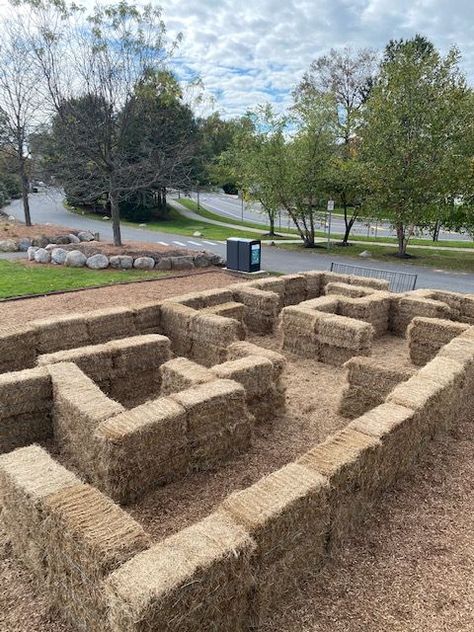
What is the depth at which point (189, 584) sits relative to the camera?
143 inches

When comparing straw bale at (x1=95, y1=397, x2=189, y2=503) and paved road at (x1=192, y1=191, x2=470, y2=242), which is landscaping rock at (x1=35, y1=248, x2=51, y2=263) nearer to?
paved road at (x1=192, y1=191, x2=470, y2=242)

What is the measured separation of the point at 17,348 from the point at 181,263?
11.8m

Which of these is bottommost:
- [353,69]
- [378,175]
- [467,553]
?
[467,553]

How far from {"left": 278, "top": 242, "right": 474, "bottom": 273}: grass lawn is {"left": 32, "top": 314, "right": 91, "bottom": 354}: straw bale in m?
18.1

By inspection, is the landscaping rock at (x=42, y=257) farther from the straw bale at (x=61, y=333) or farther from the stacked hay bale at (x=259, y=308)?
the straw bale at (x=61, y=333)

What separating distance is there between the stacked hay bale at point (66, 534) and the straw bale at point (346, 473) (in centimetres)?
207

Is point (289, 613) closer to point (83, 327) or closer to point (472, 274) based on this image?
point (83, 327)

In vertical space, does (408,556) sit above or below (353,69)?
below

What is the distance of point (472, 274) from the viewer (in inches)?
859

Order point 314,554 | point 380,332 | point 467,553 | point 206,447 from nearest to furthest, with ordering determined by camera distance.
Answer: point 314,554 < point 467,553 < point 206,447 < point 380,332

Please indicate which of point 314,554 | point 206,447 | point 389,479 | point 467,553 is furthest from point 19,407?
point 467,553

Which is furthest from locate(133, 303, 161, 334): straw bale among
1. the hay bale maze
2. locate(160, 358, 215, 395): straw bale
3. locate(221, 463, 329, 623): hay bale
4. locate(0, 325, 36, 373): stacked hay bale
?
locate(221, 463, 329, 623): hay bale

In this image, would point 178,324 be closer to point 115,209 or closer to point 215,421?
point 215,421

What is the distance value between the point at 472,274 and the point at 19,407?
2073 centimetres
